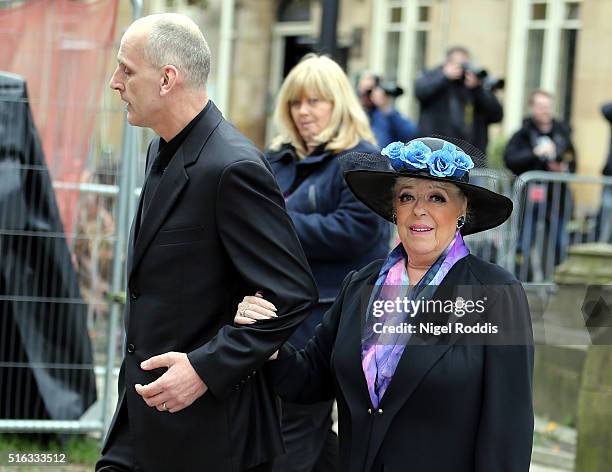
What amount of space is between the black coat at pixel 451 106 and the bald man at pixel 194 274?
748 centimetres

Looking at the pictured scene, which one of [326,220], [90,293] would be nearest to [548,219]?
[90,293]

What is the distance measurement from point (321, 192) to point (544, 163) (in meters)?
6.10

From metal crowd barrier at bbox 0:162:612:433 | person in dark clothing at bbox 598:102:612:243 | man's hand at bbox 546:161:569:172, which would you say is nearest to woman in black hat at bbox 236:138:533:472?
metal crowd barrier at bbox 0:162:612:433

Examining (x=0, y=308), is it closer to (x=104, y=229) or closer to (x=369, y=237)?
(x=104, y=229)

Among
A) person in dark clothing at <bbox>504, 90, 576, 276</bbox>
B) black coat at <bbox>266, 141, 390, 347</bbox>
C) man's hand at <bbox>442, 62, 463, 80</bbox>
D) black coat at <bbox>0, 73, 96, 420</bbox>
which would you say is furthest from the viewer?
man's hand at <bbox>442, 62, 463, 80</bbox>

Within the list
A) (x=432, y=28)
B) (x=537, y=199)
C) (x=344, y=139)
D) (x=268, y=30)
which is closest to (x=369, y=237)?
(x=344, y=139)

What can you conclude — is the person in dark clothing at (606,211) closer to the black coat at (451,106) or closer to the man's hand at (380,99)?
the black coat at (451,106)

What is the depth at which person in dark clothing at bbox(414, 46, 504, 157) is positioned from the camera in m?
11.5

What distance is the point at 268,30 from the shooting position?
2308 centimetres

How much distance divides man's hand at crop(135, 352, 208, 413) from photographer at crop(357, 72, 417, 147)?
25.8 ft

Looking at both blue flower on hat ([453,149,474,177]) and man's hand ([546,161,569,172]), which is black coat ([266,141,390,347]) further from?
man's hand ([546,161,569,172])

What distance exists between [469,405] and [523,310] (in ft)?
1.04

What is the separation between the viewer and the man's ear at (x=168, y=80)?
4020 millimetres

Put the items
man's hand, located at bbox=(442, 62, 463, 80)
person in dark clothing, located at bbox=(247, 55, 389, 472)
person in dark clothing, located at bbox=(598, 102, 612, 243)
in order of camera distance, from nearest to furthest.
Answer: person in dark clothing, located at bbox=(247, 55, 389, 472) → person in dark clothing, located at bbox=(598, 102, 612, 243) → man's hand, located at bbox=(442, 62, 463, 80)
